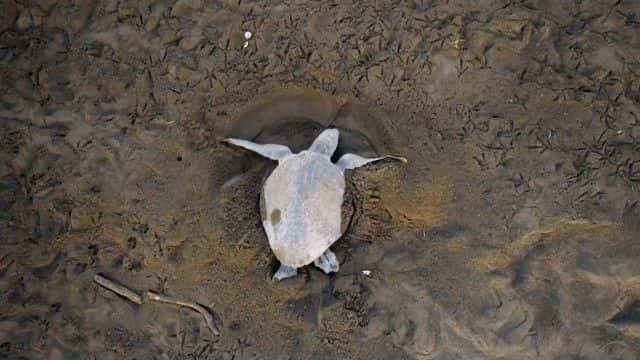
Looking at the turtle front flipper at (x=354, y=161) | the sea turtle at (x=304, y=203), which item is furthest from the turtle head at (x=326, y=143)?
the turtle front flipper at (x=354, y=161)

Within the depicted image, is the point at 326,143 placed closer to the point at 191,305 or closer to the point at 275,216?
the point at 275,216

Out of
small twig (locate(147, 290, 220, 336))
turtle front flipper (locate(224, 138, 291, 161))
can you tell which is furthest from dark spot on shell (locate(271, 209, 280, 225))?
small twig (locate(147, 290, 220, 336))

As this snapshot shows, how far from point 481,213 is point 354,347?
127cm

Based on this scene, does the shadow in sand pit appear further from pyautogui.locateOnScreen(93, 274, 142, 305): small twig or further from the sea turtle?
pyautogui.locateOnScreen(93, 274, 142, 305): small twig

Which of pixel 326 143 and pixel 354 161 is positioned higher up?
pixel 326 143

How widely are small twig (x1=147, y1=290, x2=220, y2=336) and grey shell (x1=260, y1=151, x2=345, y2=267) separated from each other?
69 cm

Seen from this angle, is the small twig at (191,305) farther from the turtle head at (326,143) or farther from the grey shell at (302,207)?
the turtle head at (326,143)

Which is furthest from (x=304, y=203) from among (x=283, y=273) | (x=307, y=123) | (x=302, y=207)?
(x=307, y=123)

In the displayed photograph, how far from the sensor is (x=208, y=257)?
13.1 ft

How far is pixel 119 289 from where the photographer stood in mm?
4004

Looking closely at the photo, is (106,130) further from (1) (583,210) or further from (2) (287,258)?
(1) (583,210)

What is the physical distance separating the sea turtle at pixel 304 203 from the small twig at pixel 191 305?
552mm

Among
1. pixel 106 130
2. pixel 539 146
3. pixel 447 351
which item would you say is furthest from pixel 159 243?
pixel 539 146

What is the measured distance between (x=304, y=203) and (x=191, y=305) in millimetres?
1143
